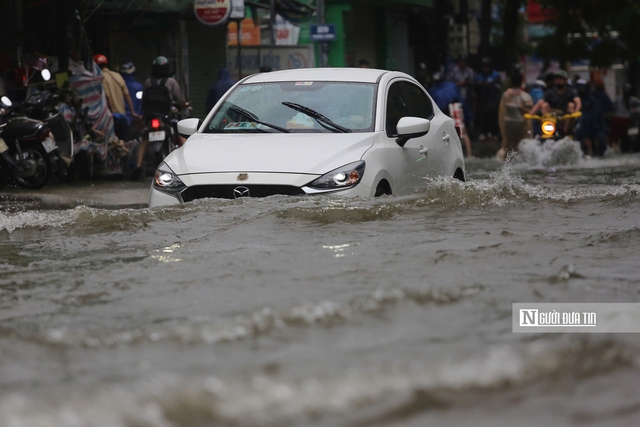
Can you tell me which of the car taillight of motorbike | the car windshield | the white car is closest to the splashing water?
the car taillight of motorbike

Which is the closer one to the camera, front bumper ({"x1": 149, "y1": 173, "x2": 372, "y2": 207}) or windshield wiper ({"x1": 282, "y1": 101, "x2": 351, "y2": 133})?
front bumper ({"x1": 149, "y1": 173, "x2": 372, "y2": 207})

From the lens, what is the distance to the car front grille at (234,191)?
A: 798 cm

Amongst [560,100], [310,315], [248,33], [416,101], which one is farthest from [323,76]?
[248,33]

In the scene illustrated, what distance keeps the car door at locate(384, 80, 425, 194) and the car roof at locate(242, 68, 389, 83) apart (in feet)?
0.65

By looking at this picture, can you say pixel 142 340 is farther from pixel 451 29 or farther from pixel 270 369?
pixel 451 29

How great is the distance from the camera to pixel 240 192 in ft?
26.5

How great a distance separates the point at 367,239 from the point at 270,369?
3178 millimetres

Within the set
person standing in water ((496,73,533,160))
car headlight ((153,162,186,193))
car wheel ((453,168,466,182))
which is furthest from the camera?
person standing in water ((496,73,533,160))

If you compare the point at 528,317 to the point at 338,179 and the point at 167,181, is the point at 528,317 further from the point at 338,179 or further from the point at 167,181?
the point at 167,181

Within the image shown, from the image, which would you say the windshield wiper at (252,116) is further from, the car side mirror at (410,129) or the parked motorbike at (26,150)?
the parked motorbike at (26,150)

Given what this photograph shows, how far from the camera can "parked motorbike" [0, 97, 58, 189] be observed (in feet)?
42.2

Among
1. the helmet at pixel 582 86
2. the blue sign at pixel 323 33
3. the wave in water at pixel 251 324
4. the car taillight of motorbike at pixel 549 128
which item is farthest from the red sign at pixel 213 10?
the wave in water at pixel 251 324

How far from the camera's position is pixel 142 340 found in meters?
4.59

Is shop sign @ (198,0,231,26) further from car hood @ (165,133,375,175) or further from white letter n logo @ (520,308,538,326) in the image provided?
white letter n logo @ (520,308,538,326)
